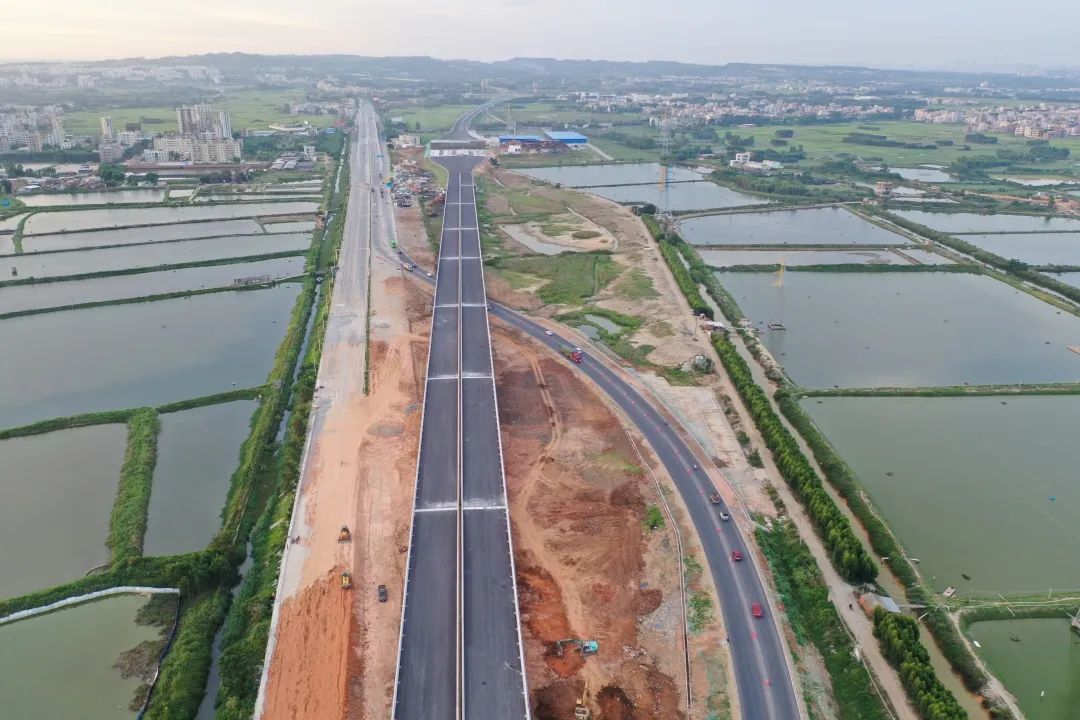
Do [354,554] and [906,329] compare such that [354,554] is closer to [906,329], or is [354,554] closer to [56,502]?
[56,502]

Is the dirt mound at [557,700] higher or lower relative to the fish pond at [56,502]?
lower

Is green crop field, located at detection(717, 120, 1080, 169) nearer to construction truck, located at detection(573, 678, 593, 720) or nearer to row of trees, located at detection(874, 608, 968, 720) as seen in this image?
row of trees, located at detection(874, 608, 968, 720)

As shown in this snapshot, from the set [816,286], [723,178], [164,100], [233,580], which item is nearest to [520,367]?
[233,580]

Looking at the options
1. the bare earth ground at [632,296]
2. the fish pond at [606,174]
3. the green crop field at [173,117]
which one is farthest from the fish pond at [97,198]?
the green crop field at [173,117]

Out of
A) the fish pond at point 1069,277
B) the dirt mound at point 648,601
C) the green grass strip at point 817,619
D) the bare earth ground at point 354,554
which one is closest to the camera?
the green grass strip at point 817,619

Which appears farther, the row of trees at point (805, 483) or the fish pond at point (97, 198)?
the fish pond at point (97, 198)

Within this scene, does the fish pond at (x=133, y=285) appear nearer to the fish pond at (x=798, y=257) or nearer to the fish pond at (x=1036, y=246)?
the fish pond at (x=798, y=257)

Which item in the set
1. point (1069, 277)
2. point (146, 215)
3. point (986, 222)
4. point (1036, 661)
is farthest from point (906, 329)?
point (146, 215)

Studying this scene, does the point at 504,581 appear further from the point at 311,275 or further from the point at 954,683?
the point at 311,275
